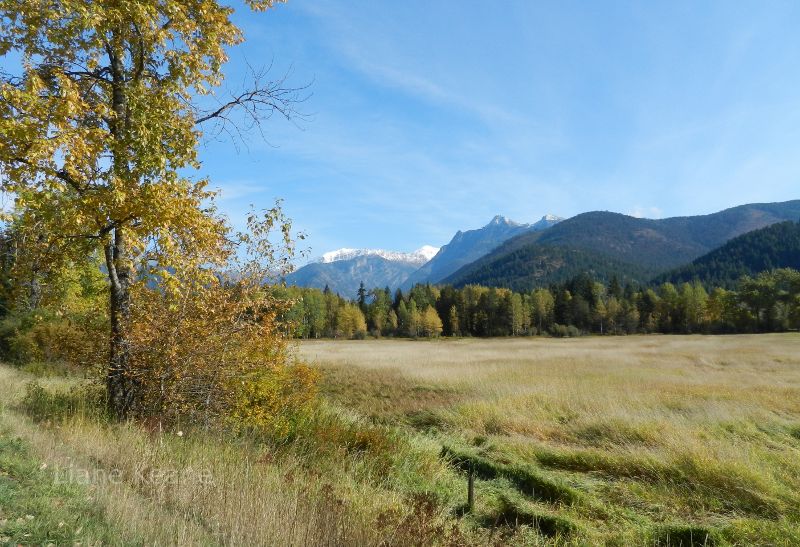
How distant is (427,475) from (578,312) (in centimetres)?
9725

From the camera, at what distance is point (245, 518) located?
4395mm

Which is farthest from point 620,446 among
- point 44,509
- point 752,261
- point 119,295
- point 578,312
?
point 752,261

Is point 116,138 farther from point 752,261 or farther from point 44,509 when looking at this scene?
point 752,261

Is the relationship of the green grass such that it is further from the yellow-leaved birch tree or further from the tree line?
the tree line

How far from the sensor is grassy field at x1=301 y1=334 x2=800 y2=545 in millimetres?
6949

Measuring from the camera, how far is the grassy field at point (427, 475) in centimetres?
436

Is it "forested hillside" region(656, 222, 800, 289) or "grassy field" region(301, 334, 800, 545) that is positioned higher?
"forested hillside" region(656, 222, 800, 289)

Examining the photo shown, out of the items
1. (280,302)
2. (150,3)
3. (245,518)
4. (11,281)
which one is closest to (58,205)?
(11,281)

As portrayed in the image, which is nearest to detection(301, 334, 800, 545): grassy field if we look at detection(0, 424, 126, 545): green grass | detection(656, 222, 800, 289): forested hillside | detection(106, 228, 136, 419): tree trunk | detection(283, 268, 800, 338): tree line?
detection(0, 424, 126, 545): green grass

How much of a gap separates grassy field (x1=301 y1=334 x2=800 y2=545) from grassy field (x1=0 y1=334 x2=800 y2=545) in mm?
45

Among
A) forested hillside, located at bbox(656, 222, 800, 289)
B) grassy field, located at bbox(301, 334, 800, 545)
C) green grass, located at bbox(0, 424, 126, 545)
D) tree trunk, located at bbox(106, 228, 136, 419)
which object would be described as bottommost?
grassy field, located at bbox(301, 334, 800, 545)

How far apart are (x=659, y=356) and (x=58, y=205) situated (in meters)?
38.6

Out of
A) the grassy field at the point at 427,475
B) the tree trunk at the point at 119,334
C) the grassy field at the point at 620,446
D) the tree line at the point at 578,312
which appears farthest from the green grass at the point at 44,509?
the tree line at the point at 578,312

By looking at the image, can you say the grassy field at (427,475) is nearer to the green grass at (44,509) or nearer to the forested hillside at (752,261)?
the green grass at (44,509)
